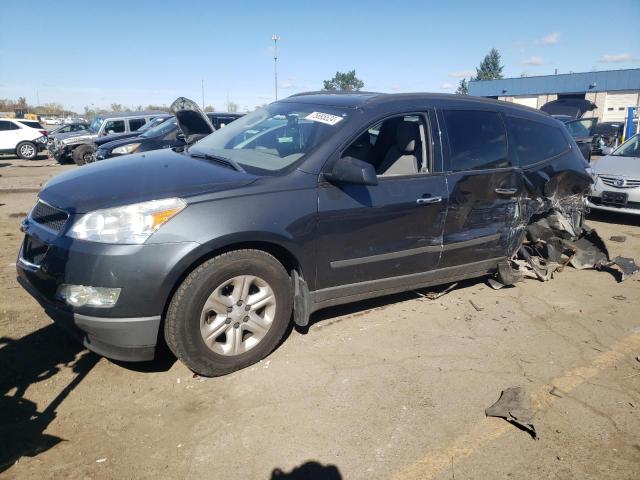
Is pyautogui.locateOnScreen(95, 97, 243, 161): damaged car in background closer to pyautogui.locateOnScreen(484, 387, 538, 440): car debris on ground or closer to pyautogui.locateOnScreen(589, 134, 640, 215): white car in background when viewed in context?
pyautogui.locateOnScreen(484, 387, 538, 440): car debris on ground

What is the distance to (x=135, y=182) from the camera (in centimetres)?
304

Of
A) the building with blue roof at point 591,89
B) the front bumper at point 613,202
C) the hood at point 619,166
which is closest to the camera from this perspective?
the front bumper at point 613,202

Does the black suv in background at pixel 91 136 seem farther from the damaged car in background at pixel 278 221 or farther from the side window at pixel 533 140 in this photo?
the side window at pixel 533 140

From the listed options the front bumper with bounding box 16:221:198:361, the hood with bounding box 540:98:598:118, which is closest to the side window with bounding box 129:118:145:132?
the hood with bounding box 540:98:598:118

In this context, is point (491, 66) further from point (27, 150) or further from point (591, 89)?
point (27, 150)

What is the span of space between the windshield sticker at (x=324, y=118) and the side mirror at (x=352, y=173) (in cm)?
46

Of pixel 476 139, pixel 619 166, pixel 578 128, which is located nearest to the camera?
pixel 476 139

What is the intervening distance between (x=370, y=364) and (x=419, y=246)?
3.40ft

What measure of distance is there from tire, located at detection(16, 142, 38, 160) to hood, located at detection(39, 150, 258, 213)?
746 inches

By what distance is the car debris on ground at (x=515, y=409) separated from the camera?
8.70 ft

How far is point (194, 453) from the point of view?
241 centimetres

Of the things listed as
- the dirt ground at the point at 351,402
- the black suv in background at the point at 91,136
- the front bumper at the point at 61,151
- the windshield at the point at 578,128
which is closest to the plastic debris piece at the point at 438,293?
the dirt ground at the point at 351,402

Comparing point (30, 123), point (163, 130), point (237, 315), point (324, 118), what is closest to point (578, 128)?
point (163, 130)

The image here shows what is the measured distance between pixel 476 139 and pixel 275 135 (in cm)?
173
